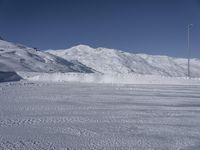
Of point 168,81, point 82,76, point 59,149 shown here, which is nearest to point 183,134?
point 59,149

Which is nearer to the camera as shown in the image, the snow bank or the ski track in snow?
the ski track in snow

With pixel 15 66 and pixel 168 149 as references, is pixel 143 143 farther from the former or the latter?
pixel 15 66

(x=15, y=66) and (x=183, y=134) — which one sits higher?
(x=15, y=66)

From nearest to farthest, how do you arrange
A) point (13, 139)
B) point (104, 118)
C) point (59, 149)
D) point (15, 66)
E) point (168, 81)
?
point (59, 149) → point (13, 139) → point (104, 118) → point (168, 81) → point (15, 66)

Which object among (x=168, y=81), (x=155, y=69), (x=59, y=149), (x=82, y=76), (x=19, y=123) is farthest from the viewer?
(x=155, y=69)

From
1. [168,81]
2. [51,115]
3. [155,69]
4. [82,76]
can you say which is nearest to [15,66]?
[82,76]

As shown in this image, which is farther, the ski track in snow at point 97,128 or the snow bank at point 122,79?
the snow bank at point 122,79

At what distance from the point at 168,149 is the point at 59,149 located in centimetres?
240

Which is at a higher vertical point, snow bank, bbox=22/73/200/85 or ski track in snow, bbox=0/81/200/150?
snow bank, bbox=22/73/200/85

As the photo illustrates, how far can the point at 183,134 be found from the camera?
852cm

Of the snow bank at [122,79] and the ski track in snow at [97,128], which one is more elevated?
the snow bank at [122,79]

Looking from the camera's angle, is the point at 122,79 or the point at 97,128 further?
the point at 122,79

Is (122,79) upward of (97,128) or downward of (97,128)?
upward

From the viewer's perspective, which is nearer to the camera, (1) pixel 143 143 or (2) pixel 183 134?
(1) pixel 143 143
